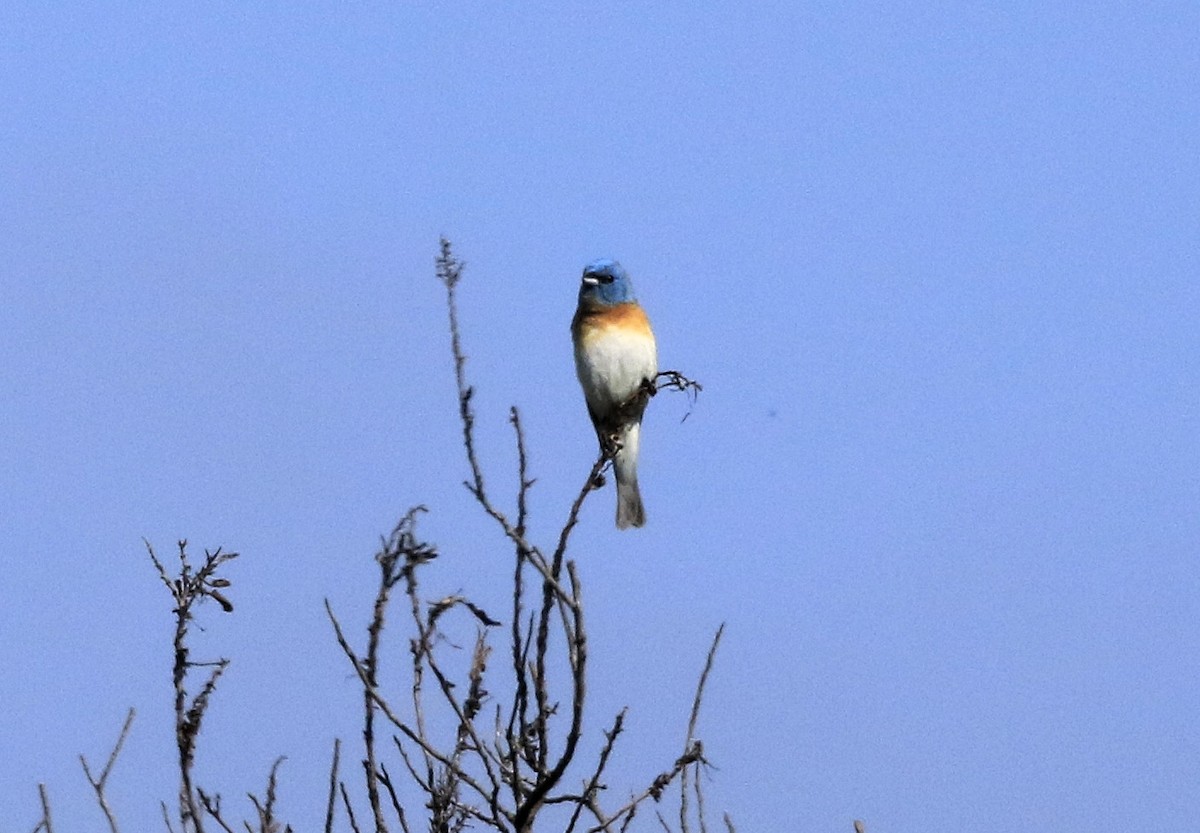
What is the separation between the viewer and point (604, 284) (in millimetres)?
9391

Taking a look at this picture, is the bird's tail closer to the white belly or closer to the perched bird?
the perched bird

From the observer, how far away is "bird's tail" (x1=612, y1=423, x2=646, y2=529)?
9.83m

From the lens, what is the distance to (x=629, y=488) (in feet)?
32.4

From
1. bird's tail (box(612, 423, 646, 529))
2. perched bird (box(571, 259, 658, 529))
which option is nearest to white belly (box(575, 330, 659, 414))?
perched bird (box(571, 259, 658, 529))

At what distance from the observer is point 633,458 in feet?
32.6

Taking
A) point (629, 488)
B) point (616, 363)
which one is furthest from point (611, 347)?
point (629, 488)

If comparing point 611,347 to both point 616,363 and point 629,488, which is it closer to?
point 616,363

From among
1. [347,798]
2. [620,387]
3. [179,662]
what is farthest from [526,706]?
[620,387]

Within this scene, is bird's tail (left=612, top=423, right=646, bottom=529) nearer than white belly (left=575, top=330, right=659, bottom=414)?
No

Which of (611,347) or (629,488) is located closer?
(611,347)

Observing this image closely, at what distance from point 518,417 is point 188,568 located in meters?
0.84

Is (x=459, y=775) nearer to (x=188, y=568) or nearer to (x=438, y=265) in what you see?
(x=188, y=568)

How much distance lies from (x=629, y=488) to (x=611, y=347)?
1.08m

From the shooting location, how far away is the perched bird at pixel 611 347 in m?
9.12
